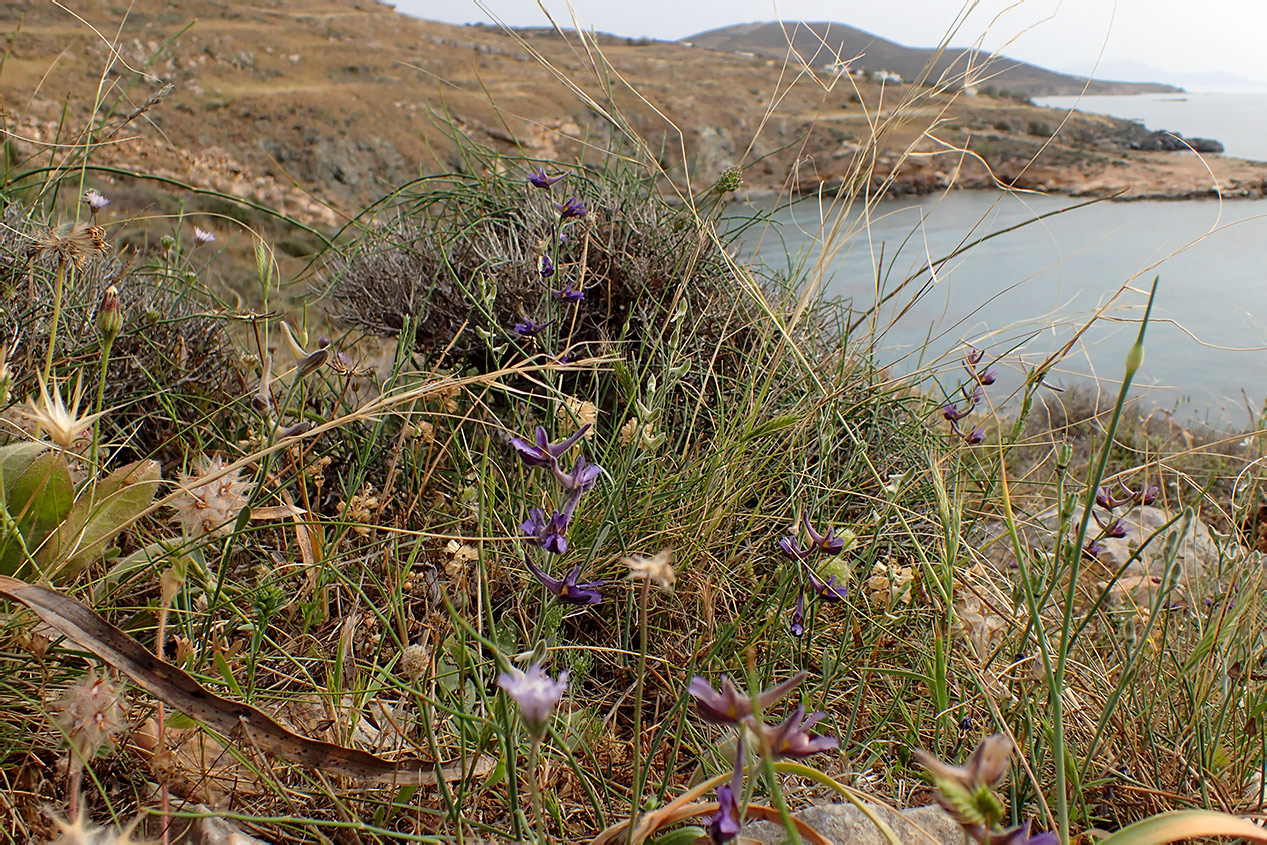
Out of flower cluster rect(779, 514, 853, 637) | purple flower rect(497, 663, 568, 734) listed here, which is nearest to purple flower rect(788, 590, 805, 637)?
flower cluster rect(779, 514, 853, 637)

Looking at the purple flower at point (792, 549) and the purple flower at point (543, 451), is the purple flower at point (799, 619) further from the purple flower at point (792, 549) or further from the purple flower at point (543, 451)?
the purple flower at point (543, 451)

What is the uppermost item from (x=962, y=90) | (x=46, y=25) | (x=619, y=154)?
(x=46, y=25)

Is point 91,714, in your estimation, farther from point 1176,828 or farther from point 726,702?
point 1176,828

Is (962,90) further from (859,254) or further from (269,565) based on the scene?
(859,254)

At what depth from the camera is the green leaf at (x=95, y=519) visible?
2.74 ft

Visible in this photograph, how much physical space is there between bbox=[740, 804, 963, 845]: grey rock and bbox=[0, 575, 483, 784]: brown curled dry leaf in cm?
28

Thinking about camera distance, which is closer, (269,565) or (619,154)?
(269,565)

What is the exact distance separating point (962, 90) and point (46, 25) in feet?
93.7

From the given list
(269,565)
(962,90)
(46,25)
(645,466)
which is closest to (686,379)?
(645,466)

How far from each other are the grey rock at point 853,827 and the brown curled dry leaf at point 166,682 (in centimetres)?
28

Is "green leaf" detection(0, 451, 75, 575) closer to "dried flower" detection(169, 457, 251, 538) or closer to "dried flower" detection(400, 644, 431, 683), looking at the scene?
"dried flower" detection(169, 457, 251, 538)

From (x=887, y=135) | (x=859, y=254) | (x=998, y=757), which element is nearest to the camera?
(x=998, y=757)

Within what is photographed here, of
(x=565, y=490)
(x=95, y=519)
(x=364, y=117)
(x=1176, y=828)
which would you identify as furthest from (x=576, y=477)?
(x=364, y=117)

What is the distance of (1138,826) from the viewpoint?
0.45 metres
